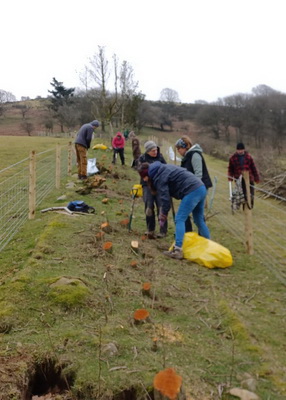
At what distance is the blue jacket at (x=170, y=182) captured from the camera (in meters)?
5.03

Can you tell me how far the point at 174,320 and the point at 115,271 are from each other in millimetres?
1117

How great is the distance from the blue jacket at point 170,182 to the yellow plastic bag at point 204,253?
2.11ft

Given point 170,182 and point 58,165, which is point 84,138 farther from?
point 170,182

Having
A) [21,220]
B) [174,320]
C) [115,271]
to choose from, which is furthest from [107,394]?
[21,220]

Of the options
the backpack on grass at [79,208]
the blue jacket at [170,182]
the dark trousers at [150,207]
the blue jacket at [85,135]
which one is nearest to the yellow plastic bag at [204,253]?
the blue jacket at [170,182]

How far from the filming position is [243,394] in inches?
95.2

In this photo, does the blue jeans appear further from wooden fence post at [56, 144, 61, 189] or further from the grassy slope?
wooden fence post at [56, 144, 61, 189]

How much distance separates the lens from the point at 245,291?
4508mm

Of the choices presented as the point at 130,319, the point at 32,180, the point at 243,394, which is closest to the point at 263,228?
the point at 32,180

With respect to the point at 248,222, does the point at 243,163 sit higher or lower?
higher

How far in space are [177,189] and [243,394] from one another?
3.07 meters

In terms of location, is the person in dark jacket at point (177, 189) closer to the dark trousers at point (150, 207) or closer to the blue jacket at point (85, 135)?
the dark trousers at point (150, 207)

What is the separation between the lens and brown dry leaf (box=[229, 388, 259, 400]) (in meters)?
2.40

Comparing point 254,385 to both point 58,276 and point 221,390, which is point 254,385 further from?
point 58,276
